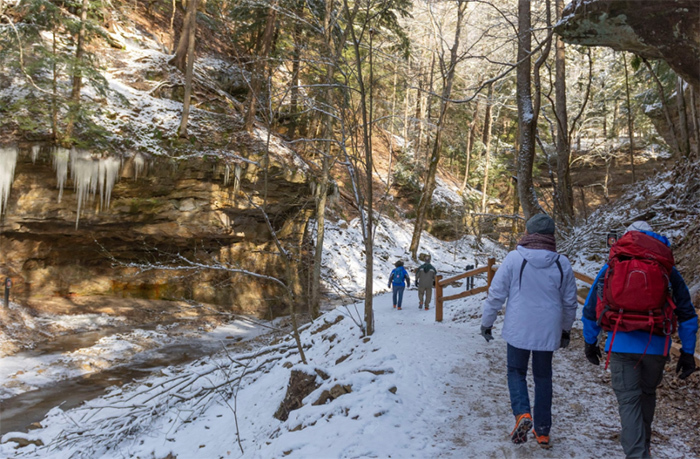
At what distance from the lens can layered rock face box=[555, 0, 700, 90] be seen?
213 inches

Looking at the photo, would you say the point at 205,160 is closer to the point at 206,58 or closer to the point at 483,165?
the point at 206,58

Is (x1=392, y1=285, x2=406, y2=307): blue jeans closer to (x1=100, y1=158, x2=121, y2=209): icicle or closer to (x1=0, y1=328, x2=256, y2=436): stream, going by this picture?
(x1=0, y1=328, x2=256, y2=436): stream

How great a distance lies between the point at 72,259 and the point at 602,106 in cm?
2973

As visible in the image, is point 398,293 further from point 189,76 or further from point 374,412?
point 189,76

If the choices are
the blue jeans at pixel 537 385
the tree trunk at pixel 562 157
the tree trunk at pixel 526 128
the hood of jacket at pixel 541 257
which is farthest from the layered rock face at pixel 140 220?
the blue jeans at pixel 537 385

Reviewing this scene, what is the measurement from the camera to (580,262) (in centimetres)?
841

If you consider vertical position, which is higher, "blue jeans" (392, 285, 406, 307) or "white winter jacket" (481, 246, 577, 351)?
"white winter jacket" (481, 246, 577, 351)

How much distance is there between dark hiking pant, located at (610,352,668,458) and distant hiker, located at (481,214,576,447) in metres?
0.51

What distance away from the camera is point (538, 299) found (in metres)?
3.16

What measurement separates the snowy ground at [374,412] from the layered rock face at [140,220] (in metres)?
4.94

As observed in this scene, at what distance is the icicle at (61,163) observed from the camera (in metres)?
11.8

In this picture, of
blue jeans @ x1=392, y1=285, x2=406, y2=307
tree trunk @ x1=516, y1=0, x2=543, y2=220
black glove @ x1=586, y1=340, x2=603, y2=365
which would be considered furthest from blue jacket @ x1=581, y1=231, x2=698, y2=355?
blue jeans @ x1=392, y1=285, x2=406, y2=307

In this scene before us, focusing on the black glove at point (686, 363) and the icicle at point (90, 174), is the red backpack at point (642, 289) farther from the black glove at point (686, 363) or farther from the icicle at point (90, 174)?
the icicle at point (90, 174)

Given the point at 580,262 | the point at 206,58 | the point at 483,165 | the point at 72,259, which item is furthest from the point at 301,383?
the point at 483,165
